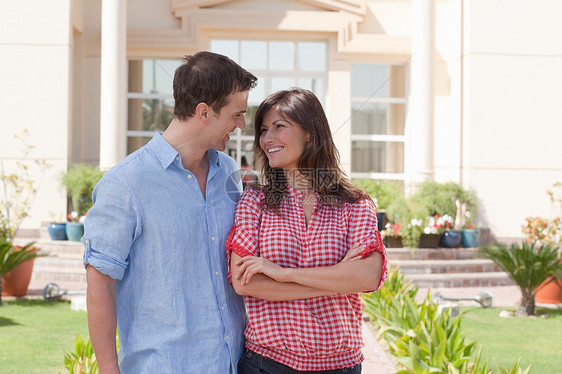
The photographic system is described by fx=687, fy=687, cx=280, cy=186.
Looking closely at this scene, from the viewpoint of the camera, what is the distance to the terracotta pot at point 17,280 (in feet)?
27.7

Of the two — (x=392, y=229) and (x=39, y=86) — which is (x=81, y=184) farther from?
(x=392, y=229)

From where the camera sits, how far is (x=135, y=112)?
1343cm

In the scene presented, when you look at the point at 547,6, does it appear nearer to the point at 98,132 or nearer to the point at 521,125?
the point at 521,125

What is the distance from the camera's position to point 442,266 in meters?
10.0

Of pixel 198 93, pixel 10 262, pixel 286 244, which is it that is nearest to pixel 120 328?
pixel 286 244

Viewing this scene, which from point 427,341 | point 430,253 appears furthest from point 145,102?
point 427,341

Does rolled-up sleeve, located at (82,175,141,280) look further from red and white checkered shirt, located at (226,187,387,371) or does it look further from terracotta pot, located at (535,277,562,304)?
terracotta pot, located at (535,277,562,304)

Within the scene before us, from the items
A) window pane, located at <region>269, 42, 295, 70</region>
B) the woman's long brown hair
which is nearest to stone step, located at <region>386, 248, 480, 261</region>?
window pane, located at <region>269, 42, 295, 70</region>

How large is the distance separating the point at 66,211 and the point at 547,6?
9100 mm

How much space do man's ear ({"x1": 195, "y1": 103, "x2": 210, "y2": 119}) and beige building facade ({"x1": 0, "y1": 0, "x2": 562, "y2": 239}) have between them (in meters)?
9.36

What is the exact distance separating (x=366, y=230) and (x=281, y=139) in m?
0.43

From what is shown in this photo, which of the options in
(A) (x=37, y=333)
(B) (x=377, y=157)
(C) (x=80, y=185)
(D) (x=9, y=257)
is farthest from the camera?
(B) (x=377, y=157)

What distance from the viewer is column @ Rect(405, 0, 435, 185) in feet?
39.0

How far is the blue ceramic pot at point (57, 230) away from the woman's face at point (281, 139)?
361 inches
